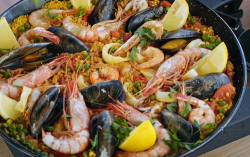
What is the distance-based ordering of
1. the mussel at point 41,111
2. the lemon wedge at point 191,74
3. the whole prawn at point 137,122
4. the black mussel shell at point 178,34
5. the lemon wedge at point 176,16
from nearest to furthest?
the whole prawn at point 137,122, the mussel at point 41,111, the lemon wedge at point 191,74, the black mussel shell at point 178,34, the lemon wedge at point 176,16

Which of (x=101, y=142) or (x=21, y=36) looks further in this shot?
(x=21, y=36)

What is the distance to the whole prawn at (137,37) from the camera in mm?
2826

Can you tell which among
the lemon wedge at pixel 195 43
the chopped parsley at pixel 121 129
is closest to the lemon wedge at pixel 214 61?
the lemon wedge at pixel 195 43

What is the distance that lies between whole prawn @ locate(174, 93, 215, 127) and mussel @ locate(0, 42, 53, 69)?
1.16m

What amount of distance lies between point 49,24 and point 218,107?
5.48 ft

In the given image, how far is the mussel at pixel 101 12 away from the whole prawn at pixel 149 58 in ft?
1.90

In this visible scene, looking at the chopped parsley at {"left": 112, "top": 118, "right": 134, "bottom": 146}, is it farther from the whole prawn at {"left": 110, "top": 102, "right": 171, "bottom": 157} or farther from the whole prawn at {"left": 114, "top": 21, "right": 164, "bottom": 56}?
the whole prawn at {"left": 114, "top": 21, "right": 164, "bottom": 56}

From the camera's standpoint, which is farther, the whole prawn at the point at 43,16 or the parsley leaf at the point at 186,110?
the whole prawn at the point at 43,16

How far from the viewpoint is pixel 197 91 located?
2.48 meters

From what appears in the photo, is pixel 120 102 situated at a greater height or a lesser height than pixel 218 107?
greater

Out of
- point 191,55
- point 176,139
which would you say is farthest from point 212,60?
point 176,139

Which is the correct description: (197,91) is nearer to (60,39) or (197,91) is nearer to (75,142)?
(75,142)

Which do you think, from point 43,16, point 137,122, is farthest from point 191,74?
point 43,16

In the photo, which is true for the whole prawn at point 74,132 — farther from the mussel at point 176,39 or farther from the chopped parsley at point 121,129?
the mussel at point 176,39
